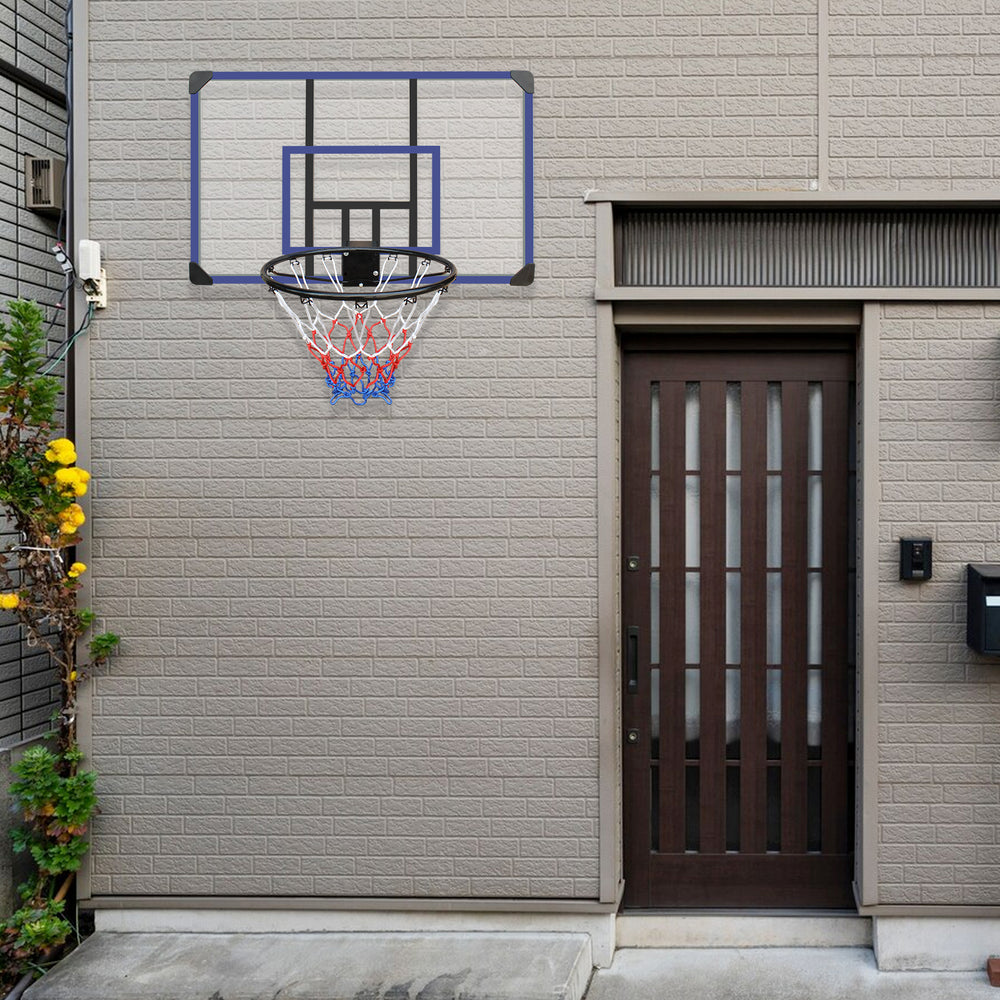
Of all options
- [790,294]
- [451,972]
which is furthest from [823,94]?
[451,972]

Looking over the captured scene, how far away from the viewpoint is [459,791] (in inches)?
137

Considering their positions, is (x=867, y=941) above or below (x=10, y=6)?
below

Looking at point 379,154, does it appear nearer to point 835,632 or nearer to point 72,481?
point 72,481

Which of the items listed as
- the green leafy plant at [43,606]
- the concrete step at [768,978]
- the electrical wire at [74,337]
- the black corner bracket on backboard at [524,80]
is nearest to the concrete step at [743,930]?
the concrete step at [768,978]

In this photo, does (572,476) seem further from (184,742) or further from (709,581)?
(184,742)

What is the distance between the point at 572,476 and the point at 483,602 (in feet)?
2.09

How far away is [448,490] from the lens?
11.4 feet

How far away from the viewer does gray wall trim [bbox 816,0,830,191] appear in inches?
134

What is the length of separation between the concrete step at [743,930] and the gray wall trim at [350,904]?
217 mm

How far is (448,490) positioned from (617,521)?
72cm

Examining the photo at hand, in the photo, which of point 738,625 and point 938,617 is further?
point 738,625

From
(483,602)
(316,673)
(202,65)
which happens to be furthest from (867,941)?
(202,65)

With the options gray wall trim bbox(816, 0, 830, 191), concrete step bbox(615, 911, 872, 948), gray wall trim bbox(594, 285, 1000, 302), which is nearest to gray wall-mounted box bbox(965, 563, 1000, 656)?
gray wall trim bbox(594, 285, 1000, 302)

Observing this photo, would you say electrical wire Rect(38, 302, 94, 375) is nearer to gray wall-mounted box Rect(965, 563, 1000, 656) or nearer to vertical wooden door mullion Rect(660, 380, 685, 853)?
vertical wooden door mullion Rect(660, 380, 685, 853)
